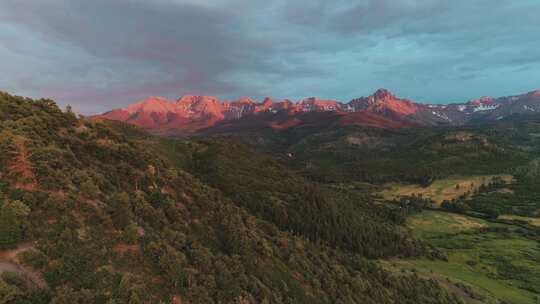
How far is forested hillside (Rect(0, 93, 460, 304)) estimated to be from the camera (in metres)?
25.4

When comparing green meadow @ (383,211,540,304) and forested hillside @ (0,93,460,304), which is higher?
forested hillside @ (0,93,460,304)

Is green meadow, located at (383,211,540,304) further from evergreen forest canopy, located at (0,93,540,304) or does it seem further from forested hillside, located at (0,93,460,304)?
forested hillside, located at (0,93,460,304)

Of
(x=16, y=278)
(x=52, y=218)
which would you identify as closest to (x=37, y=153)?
(x=52, y=218)

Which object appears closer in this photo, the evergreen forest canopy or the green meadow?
the evergreen forest canopy

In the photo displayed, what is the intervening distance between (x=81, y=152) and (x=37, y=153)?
1144cm

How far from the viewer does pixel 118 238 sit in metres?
31.5

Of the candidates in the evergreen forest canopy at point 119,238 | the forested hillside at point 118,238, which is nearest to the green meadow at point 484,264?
the evergreen forest canopy at point 119,238

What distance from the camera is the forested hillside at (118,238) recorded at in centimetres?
2538

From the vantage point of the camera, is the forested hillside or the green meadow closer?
the forested hillside

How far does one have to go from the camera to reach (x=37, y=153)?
35125 mm

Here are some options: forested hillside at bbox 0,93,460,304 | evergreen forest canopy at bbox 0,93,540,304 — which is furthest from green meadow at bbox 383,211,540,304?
forested hillside at bbox 0,93,460,304

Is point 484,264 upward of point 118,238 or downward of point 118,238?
downward

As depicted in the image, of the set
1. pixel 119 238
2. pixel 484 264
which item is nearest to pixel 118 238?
pixel 119 238

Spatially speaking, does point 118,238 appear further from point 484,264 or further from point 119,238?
point 484,264
